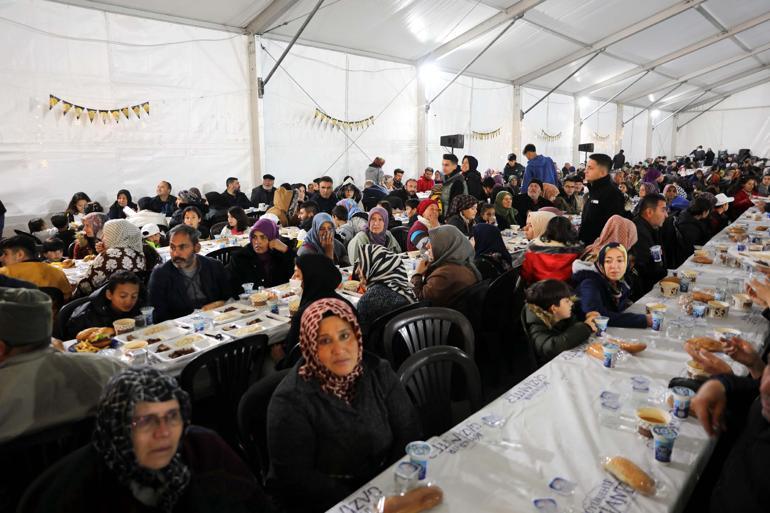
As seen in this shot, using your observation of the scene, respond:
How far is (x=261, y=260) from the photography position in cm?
477

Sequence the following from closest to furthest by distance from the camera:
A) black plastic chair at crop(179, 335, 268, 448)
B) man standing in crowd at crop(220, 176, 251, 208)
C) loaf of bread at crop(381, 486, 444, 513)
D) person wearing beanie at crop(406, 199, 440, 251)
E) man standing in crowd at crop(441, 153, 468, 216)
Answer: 1. loaf of bread at crop(381, 486, 444, 513)
2. black plastic chair at crop(179, 335, 268, 448)
3. person wearing beanie at crop(406, 199, 440, 251)
4. man standing in crowd at crop(441, 153, 468, 216)
5. man standing in crowd at crop(220, 176, 251, 208)

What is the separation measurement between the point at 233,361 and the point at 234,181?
7.46 metres

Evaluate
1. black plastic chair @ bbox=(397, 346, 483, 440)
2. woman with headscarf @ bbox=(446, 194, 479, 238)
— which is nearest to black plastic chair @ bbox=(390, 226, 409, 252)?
woman with headscarf @ bbox=(446, 194, 479, 238)

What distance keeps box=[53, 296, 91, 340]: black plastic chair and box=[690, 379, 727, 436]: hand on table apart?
3858 mm

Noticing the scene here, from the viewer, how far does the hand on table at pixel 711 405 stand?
→ 194 centimetres

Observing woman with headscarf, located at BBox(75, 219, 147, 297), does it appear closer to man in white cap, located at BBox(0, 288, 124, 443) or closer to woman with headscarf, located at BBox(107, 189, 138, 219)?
man in white cap, located at BBox(0, 288, 124, 443)

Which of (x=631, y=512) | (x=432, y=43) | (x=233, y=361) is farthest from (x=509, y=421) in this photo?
(x=432, y=43)

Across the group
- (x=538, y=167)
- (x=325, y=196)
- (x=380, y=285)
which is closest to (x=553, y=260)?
(x=380, y=285)

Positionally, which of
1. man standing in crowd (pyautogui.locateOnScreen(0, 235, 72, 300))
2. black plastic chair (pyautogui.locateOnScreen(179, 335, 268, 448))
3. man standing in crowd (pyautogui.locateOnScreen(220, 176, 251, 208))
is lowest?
black plastic chair (pyautogui.locateOnScreen(179, 335, 268, 448))

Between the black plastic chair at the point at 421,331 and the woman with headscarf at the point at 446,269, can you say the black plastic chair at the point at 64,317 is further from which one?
the woman with headscarf at the point at 446,269

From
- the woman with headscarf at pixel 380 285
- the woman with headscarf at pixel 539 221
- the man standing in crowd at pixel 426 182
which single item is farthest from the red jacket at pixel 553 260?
the man standing in crowd at pixel 426 182

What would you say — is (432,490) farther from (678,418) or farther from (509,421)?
(678,418)

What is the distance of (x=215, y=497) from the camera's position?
1577mm

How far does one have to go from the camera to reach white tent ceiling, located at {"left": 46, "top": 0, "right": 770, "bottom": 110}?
933cm
